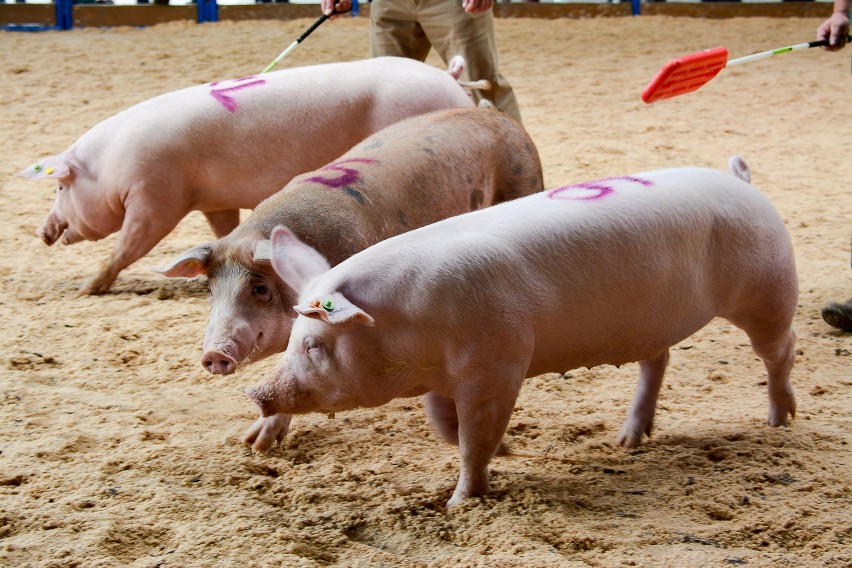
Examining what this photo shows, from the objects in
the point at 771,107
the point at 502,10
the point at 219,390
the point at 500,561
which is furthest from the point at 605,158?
the point at 502,10

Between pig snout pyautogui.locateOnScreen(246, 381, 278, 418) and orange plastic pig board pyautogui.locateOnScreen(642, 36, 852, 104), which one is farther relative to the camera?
orange plastic pig board pyautogui.locateOnScreen(642, 36, 852, 104)

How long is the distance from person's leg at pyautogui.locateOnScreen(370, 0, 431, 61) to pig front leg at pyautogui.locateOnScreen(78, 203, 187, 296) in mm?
1801

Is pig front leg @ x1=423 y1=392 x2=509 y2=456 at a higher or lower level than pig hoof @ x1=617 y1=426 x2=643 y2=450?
higher

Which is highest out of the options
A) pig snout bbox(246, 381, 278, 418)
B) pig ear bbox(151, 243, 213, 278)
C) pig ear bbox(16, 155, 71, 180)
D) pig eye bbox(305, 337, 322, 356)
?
pig ear bbox(16, 155, 71, 180)

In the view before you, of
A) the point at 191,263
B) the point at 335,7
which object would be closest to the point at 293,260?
the point at 191,263

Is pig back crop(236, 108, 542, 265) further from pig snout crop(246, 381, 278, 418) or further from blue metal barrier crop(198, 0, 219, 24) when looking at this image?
blue metal barrier crop(198, 0, 219, 24)

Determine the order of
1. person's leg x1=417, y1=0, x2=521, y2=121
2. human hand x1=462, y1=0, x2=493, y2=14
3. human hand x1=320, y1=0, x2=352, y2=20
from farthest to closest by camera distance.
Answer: person's leg x1=417, y1=0, x2=521, y2=121
human hand x1=320, y1=0, x2=352, y2=20
human hand x1=462, y1=0, x2=493, y2=14

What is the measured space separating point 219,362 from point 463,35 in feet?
10.9

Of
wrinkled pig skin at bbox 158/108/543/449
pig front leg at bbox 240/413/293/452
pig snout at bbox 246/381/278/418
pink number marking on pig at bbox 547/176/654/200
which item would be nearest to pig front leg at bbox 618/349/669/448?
pink number marking on pig at bbox 547/176/654/200

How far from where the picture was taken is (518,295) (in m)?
2.76

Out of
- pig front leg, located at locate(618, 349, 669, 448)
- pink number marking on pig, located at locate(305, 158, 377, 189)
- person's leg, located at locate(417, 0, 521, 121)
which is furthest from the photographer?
person's leg, located at locate(417, 0, 521, 121)

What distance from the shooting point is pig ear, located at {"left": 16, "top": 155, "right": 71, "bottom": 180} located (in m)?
4.91

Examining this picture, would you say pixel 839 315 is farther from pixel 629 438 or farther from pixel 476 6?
pixel 476 6

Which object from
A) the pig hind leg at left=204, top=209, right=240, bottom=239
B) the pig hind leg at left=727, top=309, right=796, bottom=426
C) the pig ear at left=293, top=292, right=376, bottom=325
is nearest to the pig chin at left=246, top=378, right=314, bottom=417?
the pig ear at left=293, top=292, right=376, bottom=325
